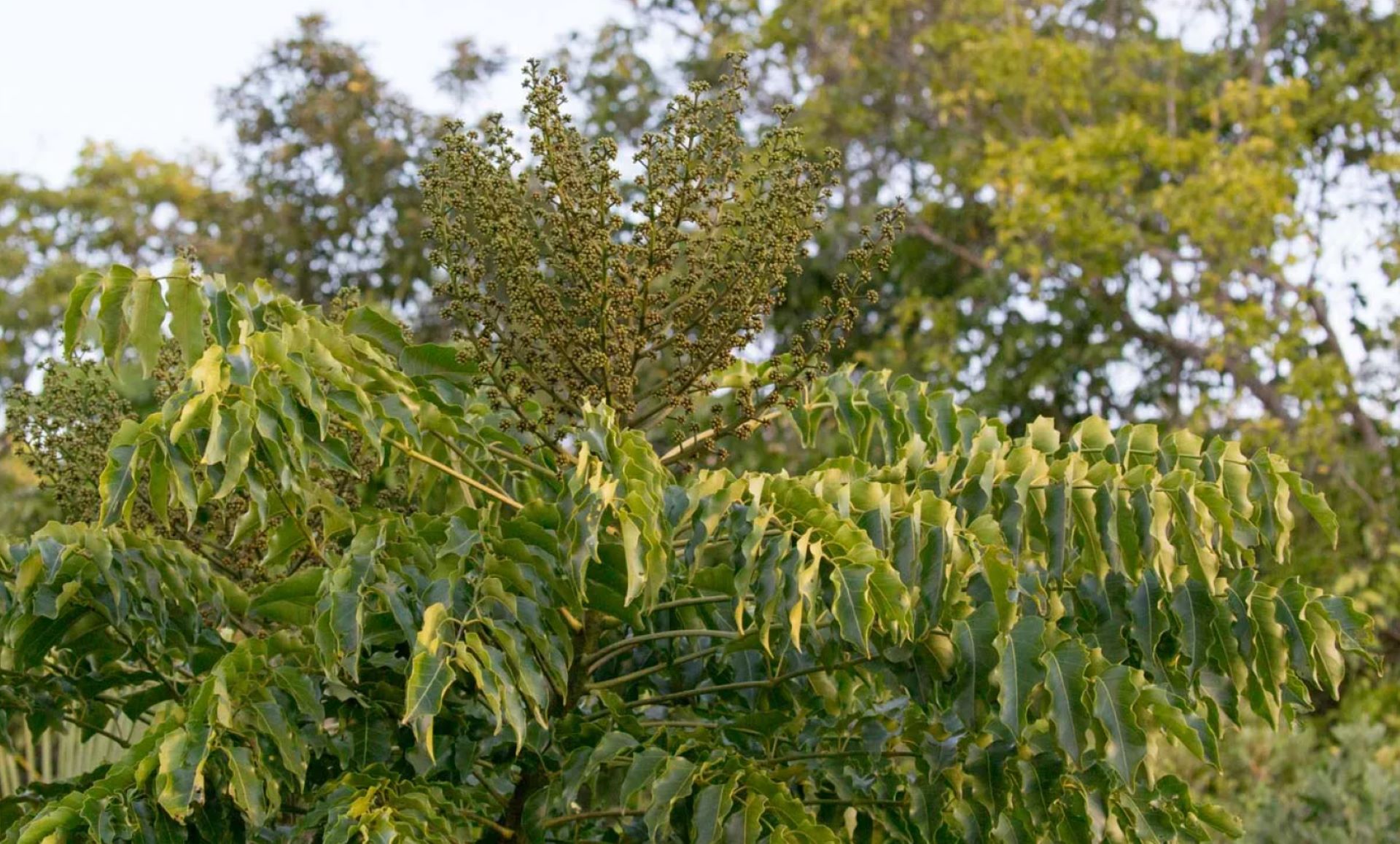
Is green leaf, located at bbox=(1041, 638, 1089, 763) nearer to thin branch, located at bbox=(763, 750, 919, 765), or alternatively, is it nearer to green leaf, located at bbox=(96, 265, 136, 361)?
thin branch, located at bbox=(763, 750, 919, 765)

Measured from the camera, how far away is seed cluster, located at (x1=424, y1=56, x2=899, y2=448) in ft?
9.12

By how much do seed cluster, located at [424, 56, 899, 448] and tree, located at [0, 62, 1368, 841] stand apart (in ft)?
0.03

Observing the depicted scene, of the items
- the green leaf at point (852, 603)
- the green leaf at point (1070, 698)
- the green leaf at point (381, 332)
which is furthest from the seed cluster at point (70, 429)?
the green leaf at point (1070, 698)

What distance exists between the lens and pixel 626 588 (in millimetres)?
2645

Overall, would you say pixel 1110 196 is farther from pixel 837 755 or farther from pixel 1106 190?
pixel 837 755

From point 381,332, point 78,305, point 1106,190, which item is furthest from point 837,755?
point 1106,190

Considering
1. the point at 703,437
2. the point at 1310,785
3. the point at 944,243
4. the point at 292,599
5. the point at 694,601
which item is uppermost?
the point at 944,243

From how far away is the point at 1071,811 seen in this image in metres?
2.70

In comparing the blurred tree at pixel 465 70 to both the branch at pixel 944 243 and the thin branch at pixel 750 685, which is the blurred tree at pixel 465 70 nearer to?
the branch at pixel 944 243

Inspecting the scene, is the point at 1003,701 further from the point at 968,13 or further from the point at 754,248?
the point at 968,13

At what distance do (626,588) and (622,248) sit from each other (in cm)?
59

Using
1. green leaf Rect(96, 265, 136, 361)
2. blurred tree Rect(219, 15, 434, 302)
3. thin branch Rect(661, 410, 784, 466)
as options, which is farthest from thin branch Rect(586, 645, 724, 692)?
blurred tree Rect(219, 15, 434, 302)

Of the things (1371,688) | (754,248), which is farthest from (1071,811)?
(1371,688)

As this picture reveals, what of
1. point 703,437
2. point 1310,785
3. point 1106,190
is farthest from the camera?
point 1106,190
